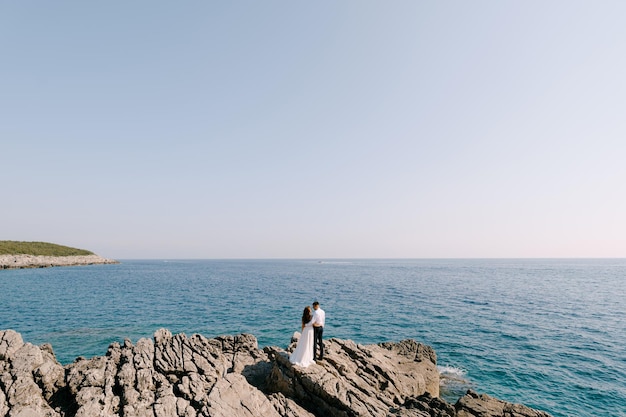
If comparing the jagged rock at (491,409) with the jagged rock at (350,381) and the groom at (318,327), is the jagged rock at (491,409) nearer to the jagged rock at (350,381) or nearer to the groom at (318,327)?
the jagged rock at (350,381)

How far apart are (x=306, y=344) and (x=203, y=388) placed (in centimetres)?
600

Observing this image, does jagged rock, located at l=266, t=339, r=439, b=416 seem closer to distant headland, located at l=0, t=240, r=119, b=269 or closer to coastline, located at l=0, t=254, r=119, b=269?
coastline, located at l=0, t=254, r=119, b=269

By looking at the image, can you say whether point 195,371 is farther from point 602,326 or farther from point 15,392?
point 602,326

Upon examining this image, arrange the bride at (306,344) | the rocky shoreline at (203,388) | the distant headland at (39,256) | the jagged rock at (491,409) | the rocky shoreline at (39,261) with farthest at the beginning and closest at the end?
1. the distant headland at (39,256)
2. the rocky shoreline at (39,261)
3. the bride at (306,344)
4. the jagged rock at (491,409)
5. the rocky shoreline at (203,388)

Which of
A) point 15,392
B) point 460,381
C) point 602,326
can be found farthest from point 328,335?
point 602,326

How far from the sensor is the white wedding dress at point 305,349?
57.9ft

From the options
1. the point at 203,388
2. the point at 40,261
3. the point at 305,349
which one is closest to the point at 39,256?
the point at 40,261

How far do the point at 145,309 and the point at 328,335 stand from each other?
3409 centimetres

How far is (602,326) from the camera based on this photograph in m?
42.2

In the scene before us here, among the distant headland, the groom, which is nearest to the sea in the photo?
the groom

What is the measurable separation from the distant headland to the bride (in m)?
160

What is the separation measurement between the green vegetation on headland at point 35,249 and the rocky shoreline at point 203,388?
16091 centimetres

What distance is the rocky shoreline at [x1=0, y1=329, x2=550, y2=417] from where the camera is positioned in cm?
1485

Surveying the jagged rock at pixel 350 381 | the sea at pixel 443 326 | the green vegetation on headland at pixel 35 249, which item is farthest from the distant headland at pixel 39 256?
the jagged rock at pixel 350 381
